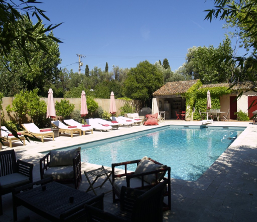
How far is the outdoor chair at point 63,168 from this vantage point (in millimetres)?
4062

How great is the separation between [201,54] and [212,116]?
1349cm

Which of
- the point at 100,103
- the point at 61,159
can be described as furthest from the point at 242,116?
the point at 61,159

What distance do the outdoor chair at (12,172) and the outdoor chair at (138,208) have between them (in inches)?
76.7

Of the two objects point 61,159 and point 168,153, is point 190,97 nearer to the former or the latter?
point 168,153

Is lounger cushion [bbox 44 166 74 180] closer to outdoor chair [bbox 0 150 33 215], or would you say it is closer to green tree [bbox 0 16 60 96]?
outdoor chair [bbox 0 150 33 215]

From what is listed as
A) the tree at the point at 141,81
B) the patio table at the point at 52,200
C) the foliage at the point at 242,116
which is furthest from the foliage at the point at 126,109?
the patio table at the point at 52,200

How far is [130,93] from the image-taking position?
2223 centimetres

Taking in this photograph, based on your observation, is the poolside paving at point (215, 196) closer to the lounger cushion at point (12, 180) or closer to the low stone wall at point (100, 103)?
the lounger cushion at point (12, 180)

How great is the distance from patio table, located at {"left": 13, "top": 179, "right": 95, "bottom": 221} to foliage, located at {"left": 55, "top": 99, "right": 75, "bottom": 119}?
34.9ft

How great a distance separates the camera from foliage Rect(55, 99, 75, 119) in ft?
44.2

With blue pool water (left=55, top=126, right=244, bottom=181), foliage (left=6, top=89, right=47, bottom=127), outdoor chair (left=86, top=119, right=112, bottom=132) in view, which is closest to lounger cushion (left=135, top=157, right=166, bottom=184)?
blue pool water (left=55, top=126, right=244, bottom=181)

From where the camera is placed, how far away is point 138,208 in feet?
7.20

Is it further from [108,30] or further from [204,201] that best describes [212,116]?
[204,201]

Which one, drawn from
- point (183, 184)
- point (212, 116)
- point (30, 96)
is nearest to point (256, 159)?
point (183, 184)
